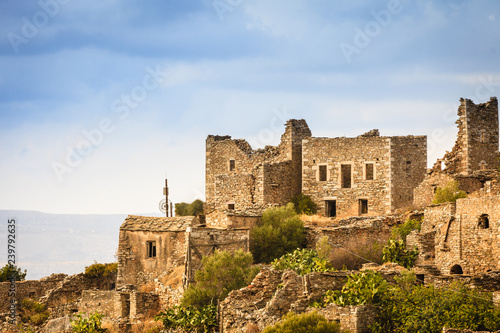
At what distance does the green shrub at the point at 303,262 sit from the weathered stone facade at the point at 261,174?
27.4ft

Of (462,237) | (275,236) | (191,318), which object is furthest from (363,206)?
(191,318)

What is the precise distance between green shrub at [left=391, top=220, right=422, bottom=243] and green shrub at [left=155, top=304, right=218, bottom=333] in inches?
343

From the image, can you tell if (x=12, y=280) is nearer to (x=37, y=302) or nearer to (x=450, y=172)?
(x=37, y=302)

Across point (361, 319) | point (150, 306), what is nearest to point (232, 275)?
point (150, 306)

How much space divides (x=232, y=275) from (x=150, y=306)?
15.4 ft

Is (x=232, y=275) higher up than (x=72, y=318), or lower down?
higher up

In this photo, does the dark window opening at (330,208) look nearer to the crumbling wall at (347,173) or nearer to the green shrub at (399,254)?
the crumbling wall at (347,173)

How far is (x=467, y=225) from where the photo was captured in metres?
30.6

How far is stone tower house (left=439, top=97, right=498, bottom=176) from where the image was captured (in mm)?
40531

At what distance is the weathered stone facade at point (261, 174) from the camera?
43281mm

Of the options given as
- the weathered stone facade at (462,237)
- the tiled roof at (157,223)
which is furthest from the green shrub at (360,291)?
the tiled roof at (157,223)

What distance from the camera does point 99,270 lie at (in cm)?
4312

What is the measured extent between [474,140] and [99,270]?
67.1ft

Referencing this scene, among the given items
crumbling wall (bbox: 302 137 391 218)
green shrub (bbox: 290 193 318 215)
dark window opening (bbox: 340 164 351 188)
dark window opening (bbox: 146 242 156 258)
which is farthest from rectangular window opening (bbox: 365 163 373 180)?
dark window opening (bbox: 146 242 156 258)
